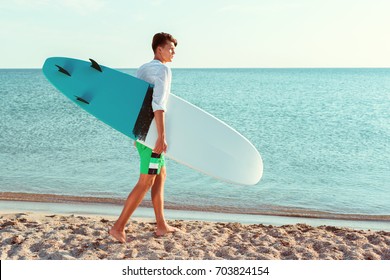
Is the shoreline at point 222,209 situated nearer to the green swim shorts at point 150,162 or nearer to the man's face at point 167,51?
the green swim shorts at point 150,162

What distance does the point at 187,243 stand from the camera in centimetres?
397

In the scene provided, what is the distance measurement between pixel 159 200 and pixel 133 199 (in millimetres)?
308

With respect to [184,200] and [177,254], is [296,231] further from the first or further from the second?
[184,200]

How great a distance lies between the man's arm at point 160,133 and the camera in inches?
144

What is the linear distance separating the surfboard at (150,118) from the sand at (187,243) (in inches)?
20.6

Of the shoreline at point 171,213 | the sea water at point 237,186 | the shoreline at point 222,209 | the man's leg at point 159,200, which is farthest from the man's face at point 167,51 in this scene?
the sea water at point 237,186

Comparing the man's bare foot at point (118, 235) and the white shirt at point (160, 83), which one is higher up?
the white shirt at point (160, 83)

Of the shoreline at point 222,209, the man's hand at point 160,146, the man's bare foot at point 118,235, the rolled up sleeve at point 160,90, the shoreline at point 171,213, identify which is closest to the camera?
the rolled up sleeve at point 160,90

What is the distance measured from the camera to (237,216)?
232 inches

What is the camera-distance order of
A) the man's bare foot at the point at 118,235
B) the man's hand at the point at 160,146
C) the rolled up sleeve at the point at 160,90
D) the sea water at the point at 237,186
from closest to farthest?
the rolled up sleeve at the point at 160,90, the man's hand at the point at 160,146, the man's bare foot at the point at 118,235, the sea water at the point at 237,186

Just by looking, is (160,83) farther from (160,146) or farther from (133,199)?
(133,199)

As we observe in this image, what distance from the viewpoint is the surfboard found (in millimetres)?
3965

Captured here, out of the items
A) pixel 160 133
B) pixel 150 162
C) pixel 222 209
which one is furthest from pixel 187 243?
pixel 222 209

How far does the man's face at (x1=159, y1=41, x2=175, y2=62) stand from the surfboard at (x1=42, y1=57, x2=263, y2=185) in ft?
0.78
